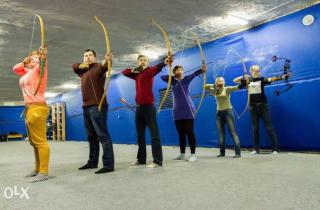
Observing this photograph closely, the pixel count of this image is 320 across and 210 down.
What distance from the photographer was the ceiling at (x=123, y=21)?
4.15m

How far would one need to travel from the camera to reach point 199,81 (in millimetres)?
6086

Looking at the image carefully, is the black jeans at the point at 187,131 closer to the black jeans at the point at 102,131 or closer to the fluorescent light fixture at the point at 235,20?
the black jeans at the point at 102,131

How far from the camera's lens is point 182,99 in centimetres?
379

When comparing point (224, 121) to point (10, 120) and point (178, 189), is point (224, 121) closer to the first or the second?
point (178, 189)

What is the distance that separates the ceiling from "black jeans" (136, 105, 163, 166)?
174 cm

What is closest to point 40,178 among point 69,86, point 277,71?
point 277,71

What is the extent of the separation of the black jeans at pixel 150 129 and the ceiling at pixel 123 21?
5.70 feet

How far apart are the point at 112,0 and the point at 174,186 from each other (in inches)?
112

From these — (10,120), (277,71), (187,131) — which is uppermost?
(277,71)

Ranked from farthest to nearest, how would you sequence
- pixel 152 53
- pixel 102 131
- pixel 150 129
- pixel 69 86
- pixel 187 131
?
pixel 69 86, pixel 152 53, pixel 187 131, pixel 150 129, pixel 102 131

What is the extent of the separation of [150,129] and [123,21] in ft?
7.71

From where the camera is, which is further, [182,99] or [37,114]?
[182,99]

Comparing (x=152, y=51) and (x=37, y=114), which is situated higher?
(x=152, y=51)

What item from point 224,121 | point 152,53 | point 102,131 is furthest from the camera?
point 152,53
